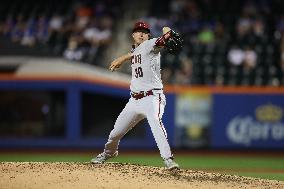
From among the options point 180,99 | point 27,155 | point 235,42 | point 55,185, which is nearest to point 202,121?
point 180,99

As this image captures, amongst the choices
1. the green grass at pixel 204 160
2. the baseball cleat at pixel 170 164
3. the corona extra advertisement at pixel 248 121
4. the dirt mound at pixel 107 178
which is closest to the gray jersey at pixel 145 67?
the baseball cleat at pixel 170 164

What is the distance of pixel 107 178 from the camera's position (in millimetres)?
8023

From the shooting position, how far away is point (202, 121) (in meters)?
15.4

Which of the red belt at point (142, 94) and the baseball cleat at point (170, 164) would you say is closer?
the baseball cleat at point (170, 164)

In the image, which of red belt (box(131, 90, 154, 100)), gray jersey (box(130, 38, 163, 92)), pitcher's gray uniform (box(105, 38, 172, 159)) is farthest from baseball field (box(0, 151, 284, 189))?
gray jersey (box(130, 38, 163, 92))

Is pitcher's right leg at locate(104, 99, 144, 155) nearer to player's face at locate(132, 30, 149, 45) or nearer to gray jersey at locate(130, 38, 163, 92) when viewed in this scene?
gray jersey at locate(130, 38, 163, 92)

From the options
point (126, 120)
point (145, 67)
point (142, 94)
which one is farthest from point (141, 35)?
point (126, 120)

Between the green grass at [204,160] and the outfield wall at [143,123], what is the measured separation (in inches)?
28.8

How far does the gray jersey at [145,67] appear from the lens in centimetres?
852

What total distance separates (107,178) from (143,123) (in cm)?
743

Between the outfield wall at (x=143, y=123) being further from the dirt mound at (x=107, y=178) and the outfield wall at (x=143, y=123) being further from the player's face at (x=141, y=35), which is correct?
the player's face at (x=141, y=35)

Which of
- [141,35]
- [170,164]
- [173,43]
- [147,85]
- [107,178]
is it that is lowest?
[107,178]

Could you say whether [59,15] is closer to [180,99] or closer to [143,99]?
[180,99]

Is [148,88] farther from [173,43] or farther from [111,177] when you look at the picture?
[111,177]
